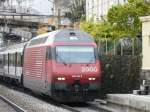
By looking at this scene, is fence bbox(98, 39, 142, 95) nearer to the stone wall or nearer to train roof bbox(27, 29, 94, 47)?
the stone wall

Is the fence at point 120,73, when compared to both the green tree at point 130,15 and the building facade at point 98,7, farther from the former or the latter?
the building facade at point 98,7

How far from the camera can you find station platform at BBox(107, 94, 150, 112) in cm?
1814

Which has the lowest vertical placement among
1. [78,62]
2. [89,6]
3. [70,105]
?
[70,105]

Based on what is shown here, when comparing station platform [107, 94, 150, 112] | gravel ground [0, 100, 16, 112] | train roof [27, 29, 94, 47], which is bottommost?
gravel ground [0, 100, 16, 112]

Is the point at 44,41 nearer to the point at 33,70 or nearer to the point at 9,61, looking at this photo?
the point at 33,70

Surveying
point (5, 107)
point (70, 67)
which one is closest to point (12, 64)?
point (5, 107)

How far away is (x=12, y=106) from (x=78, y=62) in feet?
10.8

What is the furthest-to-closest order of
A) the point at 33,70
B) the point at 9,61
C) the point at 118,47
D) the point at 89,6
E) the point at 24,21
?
1. the point at 24,21
2. the point at 89,6
3. the point at 9,61
4. the point at 118,47
5. the point at 33,70

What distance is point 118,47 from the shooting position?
112 ft

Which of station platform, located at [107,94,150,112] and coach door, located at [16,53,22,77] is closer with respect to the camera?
station platform, located at [107,94,150,112]

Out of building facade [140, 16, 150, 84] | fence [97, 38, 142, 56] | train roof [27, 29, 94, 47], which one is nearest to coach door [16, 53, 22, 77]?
fence [97, 38, 142, 56]

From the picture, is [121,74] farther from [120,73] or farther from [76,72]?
[76,72]

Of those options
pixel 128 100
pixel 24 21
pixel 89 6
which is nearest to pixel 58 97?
pixel 128 100

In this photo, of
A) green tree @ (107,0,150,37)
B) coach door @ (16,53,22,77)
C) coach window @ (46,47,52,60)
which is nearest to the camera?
coach window @ (46,47,52,60)
